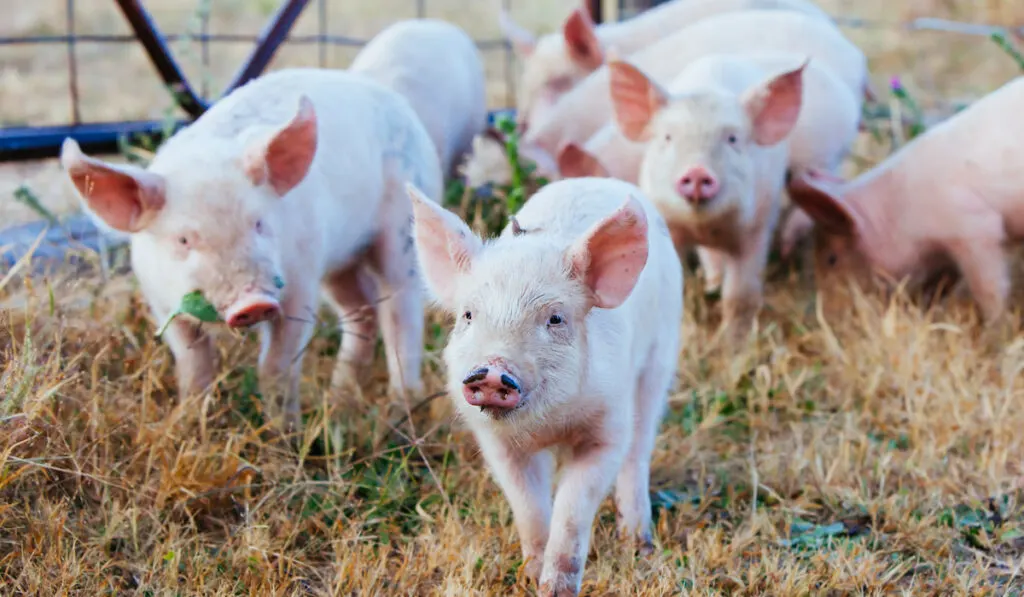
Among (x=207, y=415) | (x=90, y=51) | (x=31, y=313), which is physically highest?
(x=31, y=313)

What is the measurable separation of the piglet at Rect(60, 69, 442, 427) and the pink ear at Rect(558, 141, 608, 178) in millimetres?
526

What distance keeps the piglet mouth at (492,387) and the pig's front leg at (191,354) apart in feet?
4.29

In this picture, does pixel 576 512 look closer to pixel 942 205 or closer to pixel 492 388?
pixel 492 388

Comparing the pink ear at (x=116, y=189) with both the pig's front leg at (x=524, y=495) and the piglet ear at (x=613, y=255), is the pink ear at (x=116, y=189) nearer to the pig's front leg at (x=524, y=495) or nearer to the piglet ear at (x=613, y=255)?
the pig's front leg at (x=524, y=495)

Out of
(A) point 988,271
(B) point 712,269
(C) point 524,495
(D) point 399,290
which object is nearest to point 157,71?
(D) point 399,290

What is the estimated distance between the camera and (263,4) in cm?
1028

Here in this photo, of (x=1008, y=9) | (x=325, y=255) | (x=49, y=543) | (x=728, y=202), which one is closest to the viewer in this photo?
(x=49, y=543)

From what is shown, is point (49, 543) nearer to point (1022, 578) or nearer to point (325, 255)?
point (325, 255)

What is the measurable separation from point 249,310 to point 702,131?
1.88 m

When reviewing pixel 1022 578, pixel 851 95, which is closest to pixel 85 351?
pixel 1022 578

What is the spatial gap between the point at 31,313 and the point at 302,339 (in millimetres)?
775

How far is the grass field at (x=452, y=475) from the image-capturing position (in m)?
2.96

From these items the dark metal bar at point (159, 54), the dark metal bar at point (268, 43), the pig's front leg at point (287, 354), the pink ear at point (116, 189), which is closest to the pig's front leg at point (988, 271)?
the pig's front leg at point (287, 354)

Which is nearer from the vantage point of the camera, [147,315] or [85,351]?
[85,351]
